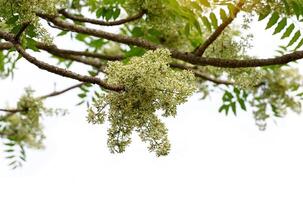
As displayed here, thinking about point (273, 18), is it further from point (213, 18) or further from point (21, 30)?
point (21, 30)

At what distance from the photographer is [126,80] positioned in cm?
400

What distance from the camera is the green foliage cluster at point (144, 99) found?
13.1ft

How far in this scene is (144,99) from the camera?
404cm

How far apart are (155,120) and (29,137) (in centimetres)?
765

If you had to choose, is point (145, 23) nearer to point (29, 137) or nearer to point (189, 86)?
point (189, 86)

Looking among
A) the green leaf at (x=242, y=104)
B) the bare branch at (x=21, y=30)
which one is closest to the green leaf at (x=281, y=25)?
the bare branch at (x=21, y=30)

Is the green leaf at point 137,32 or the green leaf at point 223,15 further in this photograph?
the green leaf at point 137,32

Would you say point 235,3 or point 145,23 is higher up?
point 145,23

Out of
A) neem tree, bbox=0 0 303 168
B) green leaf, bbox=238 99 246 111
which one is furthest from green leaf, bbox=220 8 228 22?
green leaf, bbox=238 99 246 111

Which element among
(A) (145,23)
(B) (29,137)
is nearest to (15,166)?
(B) (29,137)

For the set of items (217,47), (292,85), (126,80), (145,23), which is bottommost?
(126,80)

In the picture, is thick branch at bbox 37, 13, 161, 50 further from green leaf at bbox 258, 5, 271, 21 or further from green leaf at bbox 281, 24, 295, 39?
green leaf at bbox 281, 24, 295, 39

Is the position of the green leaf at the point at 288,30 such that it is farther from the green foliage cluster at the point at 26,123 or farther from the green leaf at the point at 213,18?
the green foliage cluster at the point at 26,123

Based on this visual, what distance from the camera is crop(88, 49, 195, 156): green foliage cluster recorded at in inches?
157
